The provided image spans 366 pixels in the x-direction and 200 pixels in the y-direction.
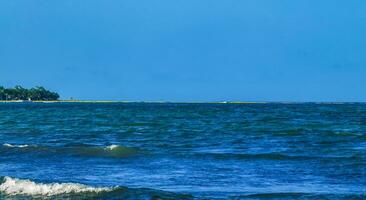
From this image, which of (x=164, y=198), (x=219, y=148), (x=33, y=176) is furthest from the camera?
(x=219, y=148)

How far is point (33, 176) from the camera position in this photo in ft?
59.7

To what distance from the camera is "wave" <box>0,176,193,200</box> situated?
14.6 meters

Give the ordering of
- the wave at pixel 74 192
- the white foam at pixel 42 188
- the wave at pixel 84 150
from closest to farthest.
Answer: the wave at pixel 74 192 < the white foam at pixel 42 188 < the wave at pixel 84 150

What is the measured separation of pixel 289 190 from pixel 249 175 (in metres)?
2.89

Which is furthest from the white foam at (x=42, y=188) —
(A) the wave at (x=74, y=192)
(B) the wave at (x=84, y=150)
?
(B) the wave at (x=84, y=150)

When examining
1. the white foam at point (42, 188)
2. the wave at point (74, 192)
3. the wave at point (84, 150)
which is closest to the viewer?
the wave at point (74, 192)

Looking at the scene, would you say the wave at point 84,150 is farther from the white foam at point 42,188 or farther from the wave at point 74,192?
the wave at point 74,192

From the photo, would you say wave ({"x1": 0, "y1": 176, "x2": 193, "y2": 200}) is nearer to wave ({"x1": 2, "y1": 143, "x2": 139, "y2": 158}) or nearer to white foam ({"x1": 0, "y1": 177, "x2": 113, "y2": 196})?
white foam ({"x1": 0, "y1": 177, "x2": 113, "y2": 196})

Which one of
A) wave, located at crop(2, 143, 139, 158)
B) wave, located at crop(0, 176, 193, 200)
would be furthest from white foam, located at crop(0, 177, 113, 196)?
wave, located at crop(2, 143, 139, 158)

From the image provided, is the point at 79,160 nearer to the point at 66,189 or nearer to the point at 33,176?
the point at 33,176

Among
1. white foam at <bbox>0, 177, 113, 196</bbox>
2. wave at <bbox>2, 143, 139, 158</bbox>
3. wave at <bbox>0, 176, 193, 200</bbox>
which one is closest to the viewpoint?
wave at <bbox>0, 176, 193, 200</bbox>

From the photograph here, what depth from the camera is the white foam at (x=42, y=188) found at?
15.0 metres

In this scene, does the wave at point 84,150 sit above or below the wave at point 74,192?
above

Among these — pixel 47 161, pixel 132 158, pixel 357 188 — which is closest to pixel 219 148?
pixel 132 158
